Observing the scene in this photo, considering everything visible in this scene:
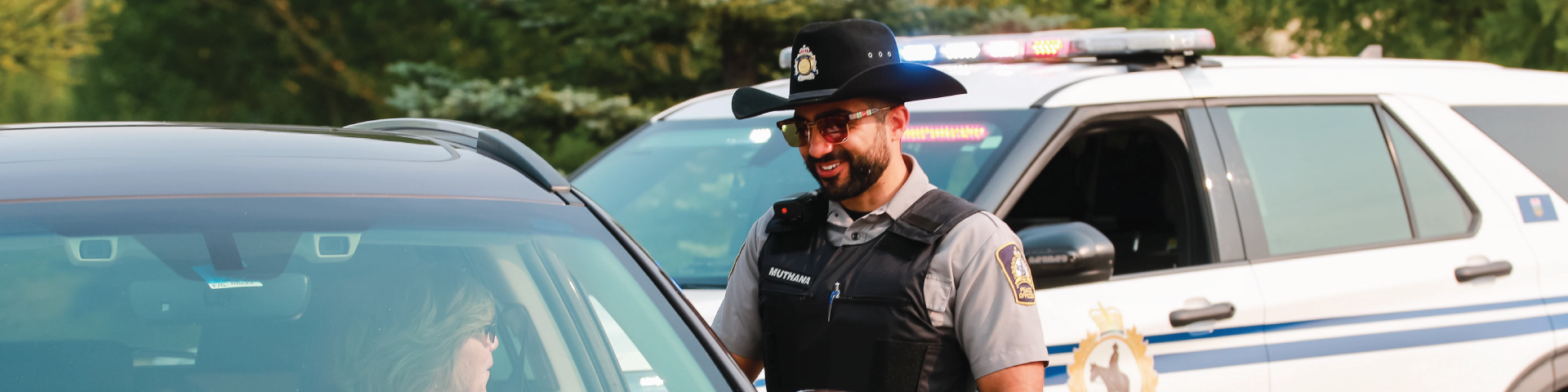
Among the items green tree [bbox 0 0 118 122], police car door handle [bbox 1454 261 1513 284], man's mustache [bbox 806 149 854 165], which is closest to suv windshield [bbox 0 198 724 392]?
man's mustache [bbox 806 149 854 165]

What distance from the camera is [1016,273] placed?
89.0 inches

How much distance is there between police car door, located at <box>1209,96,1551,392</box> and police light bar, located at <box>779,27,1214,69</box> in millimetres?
224

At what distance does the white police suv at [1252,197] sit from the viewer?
133 inches

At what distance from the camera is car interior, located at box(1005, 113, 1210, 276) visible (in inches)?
166

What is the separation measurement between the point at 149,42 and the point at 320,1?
2414mm

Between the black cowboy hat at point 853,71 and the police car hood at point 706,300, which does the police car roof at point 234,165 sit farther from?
the police car hood at point 706,300

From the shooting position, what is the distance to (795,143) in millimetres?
2465

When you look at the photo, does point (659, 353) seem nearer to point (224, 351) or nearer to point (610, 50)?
point (224, 351)

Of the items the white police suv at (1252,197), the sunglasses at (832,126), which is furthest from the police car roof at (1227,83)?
the sunglasses at (832,126)

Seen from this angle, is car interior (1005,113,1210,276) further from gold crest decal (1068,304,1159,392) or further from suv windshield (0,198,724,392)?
suv windshield (0,198,724,392)

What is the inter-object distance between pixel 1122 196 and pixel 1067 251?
174cm

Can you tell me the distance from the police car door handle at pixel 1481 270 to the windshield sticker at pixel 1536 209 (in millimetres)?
225

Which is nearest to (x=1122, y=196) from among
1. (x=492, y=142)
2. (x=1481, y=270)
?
(x=1481, y=270)

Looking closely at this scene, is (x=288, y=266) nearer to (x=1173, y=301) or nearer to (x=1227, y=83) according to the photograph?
(x=1173, y=301)
